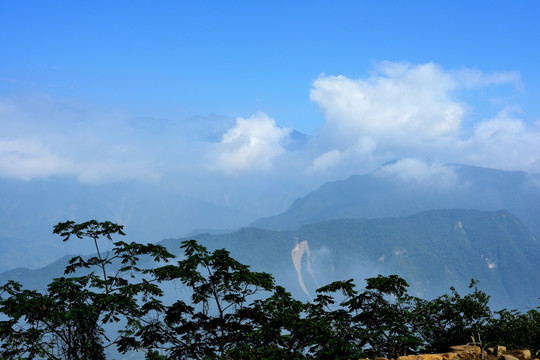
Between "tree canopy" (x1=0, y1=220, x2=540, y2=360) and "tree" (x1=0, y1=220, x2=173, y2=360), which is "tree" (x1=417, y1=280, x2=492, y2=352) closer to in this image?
"tree canopy" (x1=0, y1=220, x2=540, y2=360)

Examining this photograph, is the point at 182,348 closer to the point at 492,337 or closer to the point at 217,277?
the point at 217,277

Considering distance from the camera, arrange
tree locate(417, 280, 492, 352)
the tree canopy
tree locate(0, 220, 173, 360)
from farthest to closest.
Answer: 1. tree locate(417, 280, 492, 352)
2. the tree canopy
3. tree locate(0, 220, 173, 360)

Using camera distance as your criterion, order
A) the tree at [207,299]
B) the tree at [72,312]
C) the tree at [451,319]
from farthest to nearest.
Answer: the tree at [451,319] → the tree at [207,299] → the tree at [72,312]

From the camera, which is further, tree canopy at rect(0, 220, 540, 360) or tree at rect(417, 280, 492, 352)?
tree at rect(417, 280, 492, 352)

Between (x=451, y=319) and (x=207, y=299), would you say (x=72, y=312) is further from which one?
(x=451, y=319)

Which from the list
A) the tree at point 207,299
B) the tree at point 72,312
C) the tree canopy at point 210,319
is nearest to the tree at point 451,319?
the tree canopy at point 210,319

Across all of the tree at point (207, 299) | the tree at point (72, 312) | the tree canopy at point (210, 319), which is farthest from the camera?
the tree at point (207, 299)

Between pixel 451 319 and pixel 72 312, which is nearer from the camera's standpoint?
pixel 72 312

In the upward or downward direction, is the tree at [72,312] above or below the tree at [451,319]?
above

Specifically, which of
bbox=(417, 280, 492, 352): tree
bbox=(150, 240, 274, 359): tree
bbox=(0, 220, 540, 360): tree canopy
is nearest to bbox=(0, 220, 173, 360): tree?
bbox=(0, 220, 540, 360): tree canopy

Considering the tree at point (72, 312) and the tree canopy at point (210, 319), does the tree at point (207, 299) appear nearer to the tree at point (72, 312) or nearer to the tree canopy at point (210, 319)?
the tree canopy at point (210, 319)

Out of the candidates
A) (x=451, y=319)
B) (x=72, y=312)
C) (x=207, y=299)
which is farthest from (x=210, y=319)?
(x=451, y=319)

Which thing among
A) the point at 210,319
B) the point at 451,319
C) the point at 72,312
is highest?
the point at 72,312

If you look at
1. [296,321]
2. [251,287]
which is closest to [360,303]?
[296,321]
